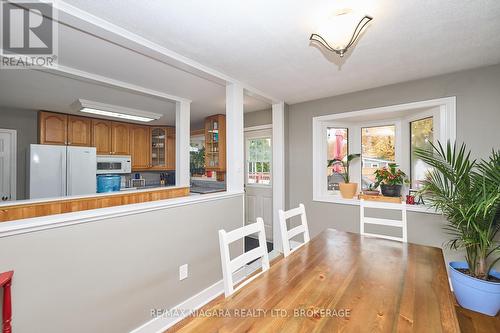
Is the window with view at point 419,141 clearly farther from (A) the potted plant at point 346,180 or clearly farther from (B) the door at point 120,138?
(B) the door at point 120,138

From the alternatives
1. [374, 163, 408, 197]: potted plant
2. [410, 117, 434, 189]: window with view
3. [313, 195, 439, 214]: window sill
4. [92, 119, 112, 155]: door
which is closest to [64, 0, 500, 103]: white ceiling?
[410, 117, 434, 189]: window with view

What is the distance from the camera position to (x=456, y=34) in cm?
165

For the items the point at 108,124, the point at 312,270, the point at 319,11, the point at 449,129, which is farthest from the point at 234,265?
the point at 108,124

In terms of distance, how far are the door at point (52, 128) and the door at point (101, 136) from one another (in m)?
0.43

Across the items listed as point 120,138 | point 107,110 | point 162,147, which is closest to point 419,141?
point 107,110

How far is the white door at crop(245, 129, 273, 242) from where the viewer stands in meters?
4.02

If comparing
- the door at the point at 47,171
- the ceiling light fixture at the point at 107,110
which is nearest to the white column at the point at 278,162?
the ceiling light fixture at the point at 107,110

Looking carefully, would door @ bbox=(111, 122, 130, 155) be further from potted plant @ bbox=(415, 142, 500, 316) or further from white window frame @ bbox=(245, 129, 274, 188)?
potted plant @ bbox=(415, 142, 500, 316)

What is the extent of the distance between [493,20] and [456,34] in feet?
0.62

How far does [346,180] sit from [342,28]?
239cm

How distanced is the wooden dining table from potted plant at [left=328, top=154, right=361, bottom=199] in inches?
68.2

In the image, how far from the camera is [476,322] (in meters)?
1.84

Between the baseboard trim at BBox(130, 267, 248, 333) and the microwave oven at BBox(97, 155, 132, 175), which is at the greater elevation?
the microwave oven at BBox(97, 155, 132, 175)

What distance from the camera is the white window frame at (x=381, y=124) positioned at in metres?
2.44
